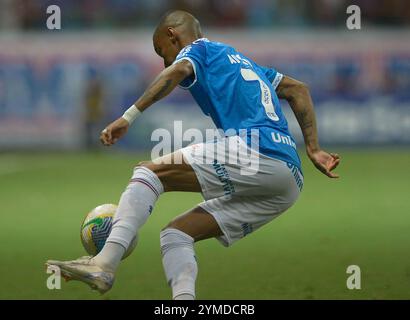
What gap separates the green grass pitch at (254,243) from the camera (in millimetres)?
6547

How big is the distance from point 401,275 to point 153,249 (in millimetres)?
2645

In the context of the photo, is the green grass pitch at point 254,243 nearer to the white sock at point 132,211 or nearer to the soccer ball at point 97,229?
the soccer ball at point 97,229

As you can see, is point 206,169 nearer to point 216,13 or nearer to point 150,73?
point 150,73

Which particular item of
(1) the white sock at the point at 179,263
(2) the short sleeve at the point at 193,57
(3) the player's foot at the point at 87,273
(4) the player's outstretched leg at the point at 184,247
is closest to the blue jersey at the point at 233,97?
(2) the short sleeve at the point at 193,57

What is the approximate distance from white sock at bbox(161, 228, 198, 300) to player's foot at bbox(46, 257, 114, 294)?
16.3 inches

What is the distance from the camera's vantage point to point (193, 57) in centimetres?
536

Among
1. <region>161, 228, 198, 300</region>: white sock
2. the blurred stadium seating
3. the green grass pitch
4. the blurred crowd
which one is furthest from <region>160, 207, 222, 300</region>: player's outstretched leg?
the blurred crowd

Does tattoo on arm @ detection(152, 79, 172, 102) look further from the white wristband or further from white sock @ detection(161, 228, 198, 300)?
white sock @ detection(161, 228, 198, 300)

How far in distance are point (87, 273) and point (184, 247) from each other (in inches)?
25.9

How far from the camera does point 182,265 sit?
5285 mm

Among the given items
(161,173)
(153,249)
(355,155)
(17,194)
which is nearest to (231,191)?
(161,173)

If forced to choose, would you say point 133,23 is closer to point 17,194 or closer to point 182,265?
point 17,194
